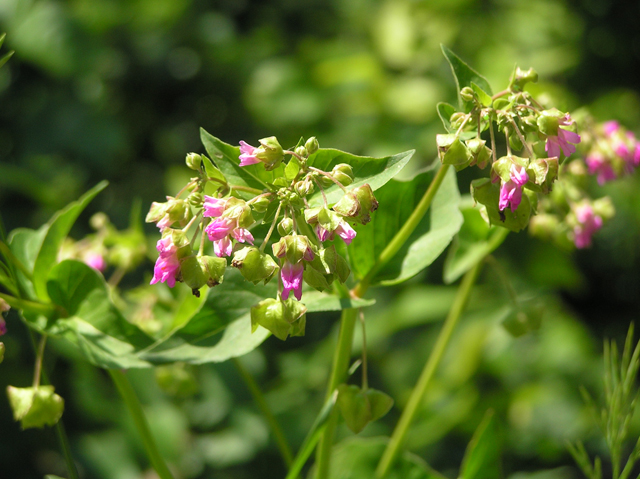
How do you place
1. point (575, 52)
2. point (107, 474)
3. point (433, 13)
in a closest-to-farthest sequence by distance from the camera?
1. point (107, 474)
2. point (433, 13)
3. point (575, 52)

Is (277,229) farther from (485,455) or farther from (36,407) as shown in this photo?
Result: (485,455)

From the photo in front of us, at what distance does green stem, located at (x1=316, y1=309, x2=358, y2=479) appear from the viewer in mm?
727

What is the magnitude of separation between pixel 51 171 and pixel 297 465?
177cm

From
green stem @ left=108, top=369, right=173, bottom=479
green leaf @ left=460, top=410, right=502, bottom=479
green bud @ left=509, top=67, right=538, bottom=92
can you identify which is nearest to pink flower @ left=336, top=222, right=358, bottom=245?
green bud @ left=509, top=67, right=538, bottom=92

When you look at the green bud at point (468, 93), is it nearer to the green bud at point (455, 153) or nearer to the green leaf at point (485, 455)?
the green bud at point (455, 153)

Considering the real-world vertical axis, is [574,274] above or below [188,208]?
below

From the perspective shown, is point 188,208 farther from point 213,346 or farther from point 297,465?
point 297,465

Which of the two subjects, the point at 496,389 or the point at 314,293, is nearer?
the point at 314,293

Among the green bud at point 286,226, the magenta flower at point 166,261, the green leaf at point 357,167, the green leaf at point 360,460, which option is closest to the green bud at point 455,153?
the green leaf at point 357,167

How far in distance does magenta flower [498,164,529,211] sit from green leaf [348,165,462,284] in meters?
0.12

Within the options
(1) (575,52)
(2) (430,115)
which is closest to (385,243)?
(2) (430,115)

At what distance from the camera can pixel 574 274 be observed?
7.28 feet

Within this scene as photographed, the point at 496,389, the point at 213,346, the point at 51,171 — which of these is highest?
the point at 213,346

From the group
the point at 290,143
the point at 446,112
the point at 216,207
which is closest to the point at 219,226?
the point at 216,207
